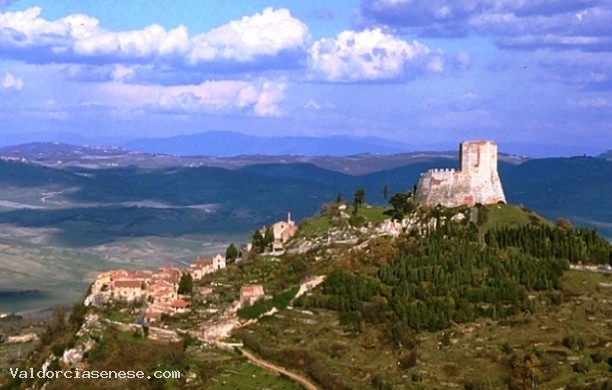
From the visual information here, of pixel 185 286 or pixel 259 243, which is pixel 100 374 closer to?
pixel 185 286

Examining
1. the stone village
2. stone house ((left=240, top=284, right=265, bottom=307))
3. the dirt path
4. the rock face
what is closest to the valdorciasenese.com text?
the dirt path

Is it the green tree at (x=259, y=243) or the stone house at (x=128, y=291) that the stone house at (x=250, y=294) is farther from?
the green tree at (x=259, y=243)

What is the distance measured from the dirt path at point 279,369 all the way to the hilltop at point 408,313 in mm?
417

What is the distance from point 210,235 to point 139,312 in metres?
123

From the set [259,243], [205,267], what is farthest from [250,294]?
Answer: [259,243]

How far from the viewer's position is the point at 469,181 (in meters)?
66.9

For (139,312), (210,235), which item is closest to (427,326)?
(139,312)

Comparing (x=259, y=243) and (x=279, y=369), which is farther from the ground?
(x=259, y=243)

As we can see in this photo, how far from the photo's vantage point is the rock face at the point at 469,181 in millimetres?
66625

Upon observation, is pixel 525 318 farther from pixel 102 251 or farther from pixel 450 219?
pixel 102 251

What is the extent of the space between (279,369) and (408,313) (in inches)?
301

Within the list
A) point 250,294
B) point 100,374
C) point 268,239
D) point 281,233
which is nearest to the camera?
point 100,374

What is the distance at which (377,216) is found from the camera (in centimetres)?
6925

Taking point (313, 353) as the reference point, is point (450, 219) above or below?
above
